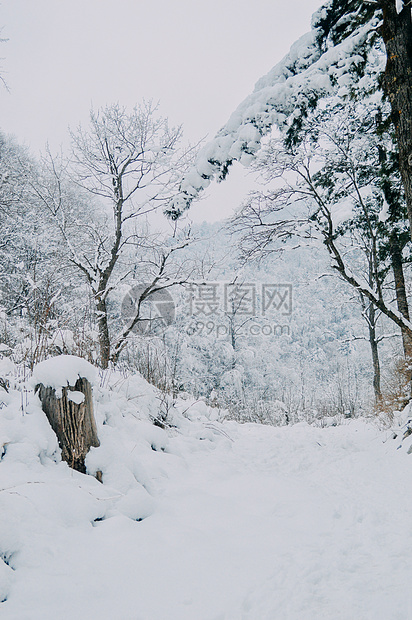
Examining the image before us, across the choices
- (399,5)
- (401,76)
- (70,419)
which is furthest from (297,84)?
(70,419)

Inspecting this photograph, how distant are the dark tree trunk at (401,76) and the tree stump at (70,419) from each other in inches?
139

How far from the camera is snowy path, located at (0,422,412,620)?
1.45 meters

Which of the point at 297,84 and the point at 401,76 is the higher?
the point at 297,84

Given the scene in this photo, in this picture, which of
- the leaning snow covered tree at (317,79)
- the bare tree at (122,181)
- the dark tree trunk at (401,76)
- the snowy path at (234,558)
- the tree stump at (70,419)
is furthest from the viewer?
the bare tree at (122,181)

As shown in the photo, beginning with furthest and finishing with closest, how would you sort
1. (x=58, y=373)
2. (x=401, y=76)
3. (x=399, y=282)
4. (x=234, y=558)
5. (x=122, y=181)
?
(x=122, y=181)
(x=399, y=282)
(x=401, y=76)
(x=58, y=373)
(x=234, y=558)

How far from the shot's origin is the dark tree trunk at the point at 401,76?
305cm

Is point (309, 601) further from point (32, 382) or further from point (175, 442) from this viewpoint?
point (175, 442)

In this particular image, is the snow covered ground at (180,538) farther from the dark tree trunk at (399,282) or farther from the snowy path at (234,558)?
the dark tree trunk at (399,282)

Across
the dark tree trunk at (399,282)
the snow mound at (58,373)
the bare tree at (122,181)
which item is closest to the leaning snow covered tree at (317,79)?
the snow mound at (58,373)

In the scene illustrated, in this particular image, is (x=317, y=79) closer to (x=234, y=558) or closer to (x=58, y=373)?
(x=58, y=373)

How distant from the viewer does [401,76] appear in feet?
10.1

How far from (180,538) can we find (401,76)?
439cm

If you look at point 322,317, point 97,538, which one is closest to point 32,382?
point 97,538

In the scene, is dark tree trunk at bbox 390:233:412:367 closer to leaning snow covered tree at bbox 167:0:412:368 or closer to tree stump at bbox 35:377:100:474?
leaning snow covered tree at bbox 167:0:412:368
